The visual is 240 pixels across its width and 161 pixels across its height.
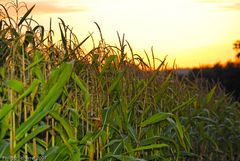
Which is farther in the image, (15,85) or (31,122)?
(31,122)

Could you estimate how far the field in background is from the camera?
412cm

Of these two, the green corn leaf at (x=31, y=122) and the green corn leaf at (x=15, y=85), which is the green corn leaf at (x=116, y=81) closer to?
the green corn leaf at (x=31, y=122)

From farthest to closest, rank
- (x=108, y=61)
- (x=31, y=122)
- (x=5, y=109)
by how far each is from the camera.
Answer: (x=108, y=61) → (x=31, y=122) → (x=5, y=109)

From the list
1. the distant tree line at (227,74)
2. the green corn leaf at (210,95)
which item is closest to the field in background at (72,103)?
the green corn leaf at (210,95)

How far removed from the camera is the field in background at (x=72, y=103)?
4117mm

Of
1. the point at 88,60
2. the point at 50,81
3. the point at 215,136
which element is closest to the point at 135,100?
the point at 88,60

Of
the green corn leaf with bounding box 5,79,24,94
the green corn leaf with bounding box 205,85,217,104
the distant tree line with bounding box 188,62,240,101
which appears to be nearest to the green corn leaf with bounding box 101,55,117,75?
the green corn leaf with bounding box 5,79,24,94

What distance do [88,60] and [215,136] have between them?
358 cm

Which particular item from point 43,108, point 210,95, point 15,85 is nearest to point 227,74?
point 210,95

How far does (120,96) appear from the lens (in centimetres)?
545

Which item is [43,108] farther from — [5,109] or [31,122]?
[5,109]

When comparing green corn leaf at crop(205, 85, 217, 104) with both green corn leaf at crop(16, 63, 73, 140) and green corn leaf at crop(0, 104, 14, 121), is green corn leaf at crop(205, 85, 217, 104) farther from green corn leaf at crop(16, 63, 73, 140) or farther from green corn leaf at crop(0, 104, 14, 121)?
green corn leaf at crop(0, 104, 14, 121)

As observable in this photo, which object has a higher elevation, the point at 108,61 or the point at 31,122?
the point at 108,61

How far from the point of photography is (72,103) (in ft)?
16.0
